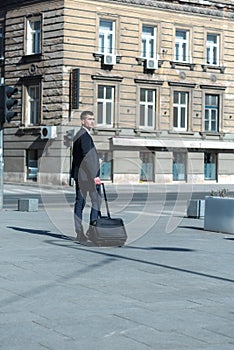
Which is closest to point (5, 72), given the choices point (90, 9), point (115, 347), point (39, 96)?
point (39, 96)

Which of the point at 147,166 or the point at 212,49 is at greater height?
the point at 212,49

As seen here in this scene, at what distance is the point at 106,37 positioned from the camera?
135 ft

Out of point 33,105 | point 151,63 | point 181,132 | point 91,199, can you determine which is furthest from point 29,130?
point 91,199

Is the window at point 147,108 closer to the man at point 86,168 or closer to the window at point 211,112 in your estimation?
the window at point 211,112

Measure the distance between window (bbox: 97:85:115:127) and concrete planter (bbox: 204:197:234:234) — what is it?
25.2m

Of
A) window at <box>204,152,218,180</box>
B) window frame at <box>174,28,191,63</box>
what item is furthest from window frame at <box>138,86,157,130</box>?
window at <box>204,152,218,180</box>

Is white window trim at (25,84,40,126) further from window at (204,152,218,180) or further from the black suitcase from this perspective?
the black suitcase

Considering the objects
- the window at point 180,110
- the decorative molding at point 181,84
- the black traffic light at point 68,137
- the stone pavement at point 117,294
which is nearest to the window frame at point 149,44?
the decorative molding at point 181,84

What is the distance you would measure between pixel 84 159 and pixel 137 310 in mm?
5529

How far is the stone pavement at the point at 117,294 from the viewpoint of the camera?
6.42 m

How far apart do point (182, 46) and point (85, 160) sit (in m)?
32.1

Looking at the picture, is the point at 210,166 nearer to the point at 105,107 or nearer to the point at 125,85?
the point at 125,85

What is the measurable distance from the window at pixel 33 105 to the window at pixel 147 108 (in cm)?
532

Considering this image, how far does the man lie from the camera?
12750 mm
